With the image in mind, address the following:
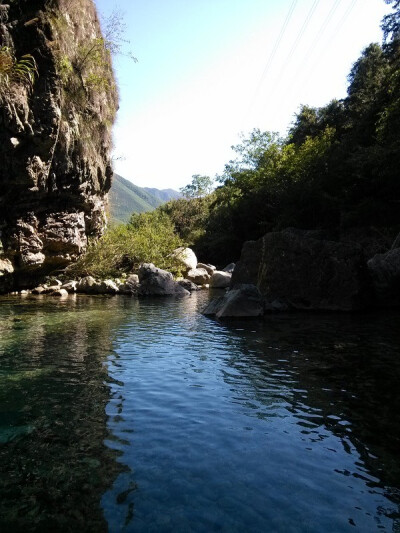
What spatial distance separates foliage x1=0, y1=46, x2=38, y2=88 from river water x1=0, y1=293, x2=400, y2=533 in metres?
9.86

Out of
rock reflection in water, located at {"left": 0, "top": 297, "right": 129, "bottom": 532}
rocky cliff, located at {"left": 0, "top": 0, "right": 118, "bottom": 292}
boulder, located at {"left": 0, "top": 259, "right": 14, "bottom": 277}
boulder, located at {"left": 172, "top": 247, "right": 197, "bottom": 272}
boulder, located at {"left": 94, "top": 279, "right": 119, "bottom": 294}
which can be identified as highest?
rocky cliff, located at {"left": 0, "top": 0, "right": 118, "bottom": 292}

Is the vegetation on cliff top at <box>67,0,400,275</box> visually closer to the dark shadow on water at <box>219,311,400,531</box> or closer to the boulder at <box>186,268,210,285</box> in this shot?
the boulder at <box>186,268,210,285</box>

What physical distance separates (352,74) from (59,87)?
4373cm

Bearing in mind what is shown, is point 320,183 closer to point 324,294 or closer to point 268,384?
point 324,294

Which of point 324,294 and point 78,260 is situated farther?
point 78,260

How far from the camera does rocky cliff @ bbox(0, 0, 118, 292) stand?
15734mm

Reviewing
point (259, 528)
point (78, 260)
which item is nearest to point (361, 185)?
point (78, 260)

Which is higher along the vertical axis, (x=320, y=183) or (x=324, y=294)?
(x=320, y=183)

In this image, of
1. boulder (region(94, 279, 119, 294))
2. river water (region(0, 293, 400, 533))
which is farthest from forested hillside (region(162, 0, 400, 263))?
river water (region(0, 293, 400, 533))

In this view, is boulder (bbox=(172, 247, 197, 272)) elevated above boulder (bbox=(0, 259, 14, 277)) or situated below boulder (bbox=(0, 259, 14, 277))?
above

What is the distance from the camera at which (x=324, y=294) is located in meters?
15.1

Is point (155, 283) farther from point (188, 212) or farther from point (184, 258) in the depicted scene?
point (188, 212)

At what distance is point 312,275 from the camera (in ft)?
49.7

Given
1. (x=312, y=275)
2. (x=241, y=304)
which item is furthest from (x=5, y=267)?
(x=312, y=275)
